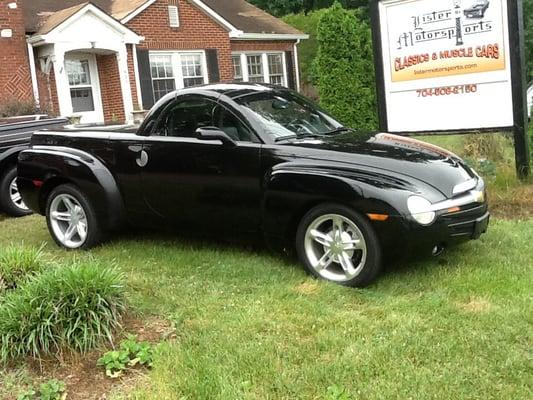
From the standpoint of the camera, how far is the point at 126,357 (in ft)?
11.9

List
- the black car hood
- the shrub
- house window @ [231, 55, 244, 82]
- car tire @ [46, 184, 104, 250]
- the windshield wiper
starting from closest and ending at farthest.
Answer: the black car hood < the windshield wiper < car tire @ [46, 184, 104, 250] < the shrub < house window @ [231, 55, 244, 82]

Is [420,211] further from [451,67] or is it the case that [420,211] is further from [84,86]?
[84,86]

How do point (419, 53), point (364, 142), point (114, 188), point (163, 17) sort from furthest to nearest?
point (163, 17), point (419, 53), point (114, 188), point (364, 142)

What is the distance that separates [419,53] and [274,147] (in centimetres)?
378

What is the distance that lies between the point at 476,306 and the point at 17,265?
3.13 m

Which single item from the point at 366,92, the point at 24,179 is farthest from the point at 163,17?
the point at 24,179

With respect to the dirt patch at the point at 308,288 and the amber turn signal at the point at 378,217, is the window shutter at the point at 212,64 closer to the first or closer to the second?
the dirt patch at the point at 308,288

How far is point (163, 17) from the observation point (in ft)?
64.5

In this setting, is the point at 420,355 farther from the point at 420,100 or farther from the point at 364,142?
the point at 420,100

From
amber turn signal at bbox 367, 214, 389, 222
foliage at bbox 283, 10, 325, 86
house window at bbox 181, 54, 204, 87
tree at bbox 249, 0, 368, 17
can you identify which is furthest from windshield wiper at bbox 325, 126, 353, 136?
tree at bbox 249, 0, 368, 17

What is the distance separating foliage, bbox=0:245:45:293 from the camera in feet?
14.2

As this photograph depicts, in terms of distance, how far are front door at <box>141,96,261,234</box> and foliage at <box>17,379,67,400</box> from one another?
7.43ft

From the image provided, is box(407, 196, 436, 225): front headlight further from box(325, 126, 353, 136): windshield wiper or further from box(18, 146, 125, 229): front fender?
box(18, 146, 125, 229): front fender

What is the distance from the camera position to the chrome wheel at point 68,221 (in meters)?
6.35
